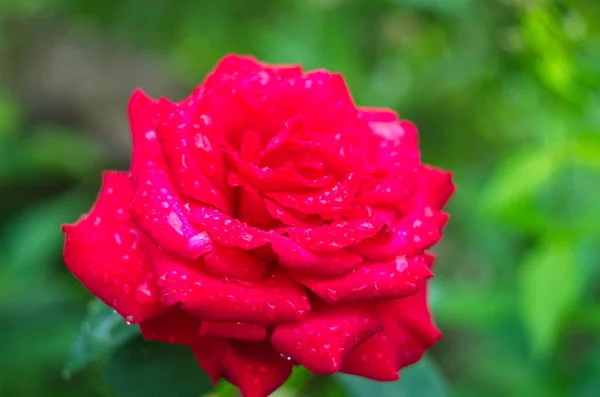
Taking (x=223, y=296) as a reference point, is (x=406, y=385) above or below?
below

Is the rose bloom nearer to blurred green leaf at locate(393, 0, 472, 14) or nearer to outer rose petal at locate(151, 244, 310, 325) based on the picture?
outer rose petal at locate(151, 244, 310, 325)

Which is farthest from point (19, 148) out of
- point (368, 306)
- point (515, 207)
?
point (368, 306)

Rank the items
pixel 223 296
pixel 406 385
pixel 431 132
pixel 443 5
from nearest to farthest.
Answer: pixel 223 296 < pixel 406 385 < pixel 443 5 < pixel 431 132

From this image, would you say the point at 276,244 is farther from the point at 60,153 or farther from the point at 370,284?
the point at 60,153

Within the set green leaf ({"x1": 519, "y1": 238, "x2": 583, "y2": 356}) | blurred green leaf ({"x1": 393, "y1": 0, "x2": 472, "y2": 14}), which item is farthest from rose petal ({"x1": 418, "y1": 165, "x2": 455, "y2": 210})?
blurred green leaf ({"x1": 393, "y1": 0, "x2": 472, "y2": 14})

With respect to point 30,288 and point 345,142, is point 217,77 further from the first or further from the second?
point 30,288

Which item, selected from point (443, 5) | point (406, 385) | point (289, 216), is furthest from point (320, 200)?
point (443, 5)

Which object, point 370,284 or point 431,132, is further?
point 431,132
